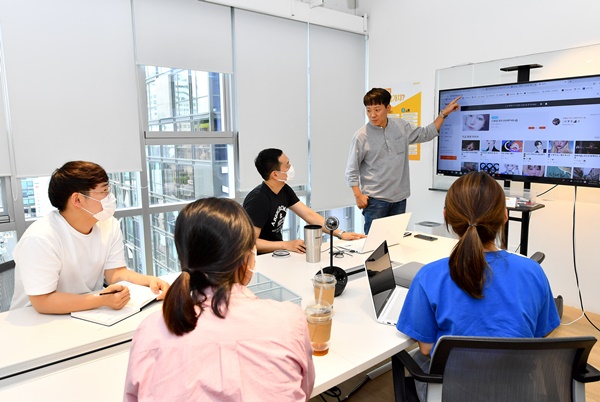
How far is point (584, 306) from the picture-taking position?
3123 mm

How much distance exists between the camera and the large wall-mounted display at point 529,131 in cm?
259

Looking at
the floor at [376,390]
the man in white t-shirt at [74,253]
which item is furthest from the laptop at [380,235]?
the man in white t-shirt at [74,253]

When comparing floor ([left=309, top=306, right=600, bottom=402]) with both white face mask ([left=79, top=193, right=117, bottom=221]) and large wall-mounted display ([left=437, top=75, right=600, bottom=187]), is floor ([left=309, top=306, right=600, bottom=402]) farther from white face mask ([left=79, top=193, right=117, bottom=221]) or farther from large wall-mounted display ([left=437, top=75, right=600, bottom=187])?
white face mask ([left=79, top=193, right=117, bottom=221])

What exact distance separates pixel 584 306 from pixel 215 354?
10.9 ft

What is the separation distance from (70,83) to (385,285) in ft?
8.20

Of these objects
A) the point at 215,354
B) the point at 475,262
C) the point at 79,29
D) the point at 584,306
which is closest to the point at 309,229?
the point at 475,262

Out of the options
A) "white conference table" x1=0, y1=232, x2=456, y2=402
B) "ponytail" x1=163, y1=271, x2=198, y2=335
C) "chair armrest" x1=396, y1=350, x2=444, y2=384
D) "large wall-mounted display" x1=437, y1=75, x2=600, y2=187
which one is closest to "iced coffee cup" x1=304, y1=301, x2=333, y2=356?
"white conference table" x1=0, y1=232, x2=456, y2=402

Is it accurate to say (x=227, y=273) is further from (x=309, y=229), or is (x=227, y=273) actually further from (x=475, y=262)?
(x=309, y=229)

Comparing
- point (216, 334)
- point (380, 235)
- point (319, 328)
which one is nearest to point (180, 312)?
point (216, 334)

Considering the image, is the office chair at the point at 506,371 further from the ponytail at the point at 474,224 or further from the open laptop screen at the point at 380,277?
the open laptop screen at the point at 380,277

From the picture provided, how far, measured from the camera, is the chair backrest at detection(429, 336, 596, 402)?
1.04 m

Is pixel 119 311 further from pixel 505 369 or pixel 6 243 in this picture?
pixel 6 243

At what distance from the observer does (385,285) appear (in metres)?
1.65

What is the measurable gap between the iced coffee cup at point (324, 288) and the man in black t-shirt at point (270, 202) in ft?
2.74
